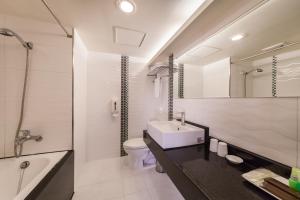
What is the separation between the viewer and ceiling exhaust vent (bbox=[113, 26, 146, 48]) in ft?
5.15

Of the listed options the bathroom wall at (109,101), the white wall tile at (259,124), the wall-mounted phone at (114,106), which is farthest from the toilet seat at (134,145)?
the white wall tile at (259,124)

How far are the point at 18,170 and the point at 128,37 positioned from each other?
195 centimetres

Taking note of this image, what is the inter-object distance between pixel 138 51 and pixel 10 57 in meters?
1.65

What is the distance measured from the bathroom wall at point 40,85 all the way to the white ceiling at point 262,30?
1.74m

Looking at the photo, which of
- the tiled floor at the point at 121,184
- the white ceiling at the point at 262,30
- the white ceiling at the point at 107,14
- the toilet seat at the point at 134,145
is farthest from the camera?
the toilet seat at the point at 134,145

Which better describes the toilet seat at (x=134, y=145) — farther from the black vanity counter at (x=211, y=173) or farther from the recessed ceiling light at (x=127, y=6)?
the recessed ceiling light at (x=127, y=6)

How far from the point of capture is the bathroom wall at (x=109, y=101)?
228 centimetres

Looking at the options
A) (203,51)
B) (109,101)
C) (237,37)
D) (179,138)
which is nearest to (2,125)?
(109,101)

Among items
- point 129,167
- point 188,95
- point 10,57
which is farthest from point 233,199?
point 10,57

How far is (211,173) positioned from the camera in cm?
80

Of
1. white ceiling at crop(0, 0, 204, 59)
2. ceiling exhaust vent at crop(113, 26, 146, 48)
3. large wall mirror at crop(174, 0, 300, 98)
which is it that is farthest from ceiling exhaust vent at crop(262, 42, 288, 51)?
ceiling exhaust vent at crop(113, 26, 146, 48)

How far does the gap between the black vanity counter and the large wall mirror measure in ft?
1.65

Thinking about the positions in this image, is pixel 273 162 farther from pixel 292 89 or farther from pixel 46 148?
pixel 46 148

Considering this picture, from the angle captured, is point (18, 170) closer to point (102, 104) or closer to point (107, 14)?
point (102, 104)
